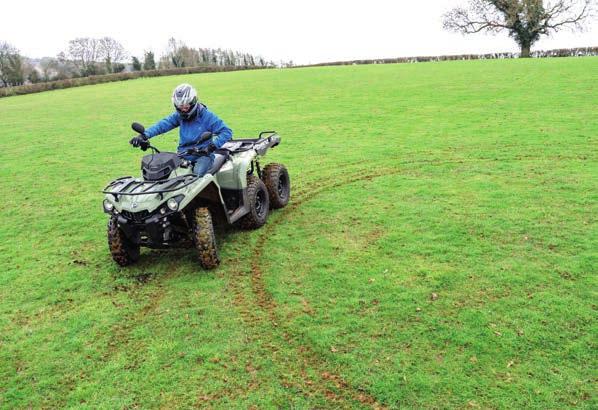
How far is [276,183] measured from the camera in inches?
343

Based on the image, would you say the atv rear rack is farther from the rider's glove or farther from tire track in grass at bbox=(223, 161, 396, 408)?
tire track in grass at bbox=(223, 161, 396, 408)

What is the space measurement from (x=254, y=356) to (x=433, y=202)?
4998 mm

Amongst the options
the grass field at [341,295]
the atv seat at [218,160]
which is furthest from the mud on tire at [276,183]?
the atv seat at [218,160]

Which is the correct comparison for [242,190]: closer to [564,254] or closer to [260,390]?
[260,390]

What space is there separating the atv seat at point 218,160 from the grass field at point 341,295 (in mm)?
1138

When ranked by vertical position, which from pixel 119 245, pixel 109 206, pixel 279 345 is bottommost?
pixel 279 345

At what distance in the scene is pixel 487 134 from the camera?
14.2 meters

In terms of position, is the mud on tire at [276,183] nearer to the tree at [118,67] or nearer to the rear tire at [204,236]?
the rear tire at [204,236]

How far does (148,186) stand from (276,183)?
107 inches

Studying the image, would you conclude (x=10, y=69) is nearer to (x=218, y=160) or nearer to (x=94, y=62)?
(x=94, y=62)

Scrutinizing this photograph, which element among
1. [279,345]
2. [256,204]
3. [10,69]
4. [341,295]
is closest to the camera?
[279,345]

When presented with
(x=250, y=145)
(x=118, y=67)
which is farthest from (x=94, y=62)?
(x=250, y=145)

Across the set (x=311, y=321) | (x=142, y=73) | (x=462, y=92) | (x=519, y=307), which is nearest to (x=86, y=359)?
(x=311, y=321)

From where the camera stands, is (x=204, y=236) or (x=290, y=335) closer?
(x=290, y=335)
